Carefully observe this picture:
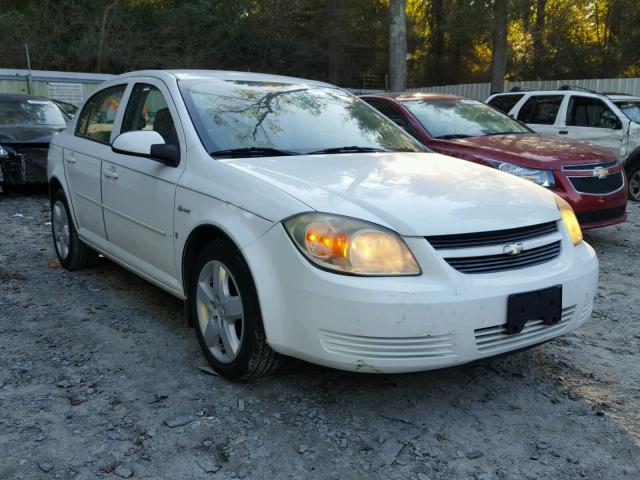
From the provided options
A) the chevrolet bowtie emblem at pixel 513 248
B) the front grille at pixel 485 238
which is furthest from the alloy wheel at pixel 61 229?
the chevrolet bowtie emblem at pixel 513 248

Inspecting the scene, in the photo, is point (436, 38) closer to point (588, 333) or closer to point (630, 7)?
point (630, 7)

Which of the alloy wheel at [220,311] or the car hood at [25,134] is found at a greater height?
the car hood at [25,134]

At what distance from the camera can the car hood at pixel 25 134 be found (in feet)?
28.5

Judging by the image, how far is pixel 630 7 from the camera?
71.6ft

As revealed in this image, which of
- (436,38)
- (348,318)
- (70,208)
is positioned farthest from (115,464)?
(436,38)

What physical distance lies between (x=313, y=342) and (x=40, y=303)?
2.73 m

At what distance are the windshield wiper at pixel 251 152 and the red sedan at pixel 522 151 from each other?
314cm

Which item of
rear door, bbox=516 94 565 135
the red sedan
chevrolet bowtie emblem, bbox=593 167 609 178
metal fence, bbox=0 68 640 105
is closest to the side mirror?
the red sedan

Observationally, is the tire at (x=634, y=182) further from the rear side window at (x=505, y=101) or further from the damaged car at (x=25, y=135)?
the damaged car at (x=25, y=135)

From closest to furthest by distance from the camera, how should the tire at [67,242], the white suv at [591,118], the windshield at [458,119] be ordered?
the tire at [67,242] → the windshield at [458,119] → the white suv at [591,118]

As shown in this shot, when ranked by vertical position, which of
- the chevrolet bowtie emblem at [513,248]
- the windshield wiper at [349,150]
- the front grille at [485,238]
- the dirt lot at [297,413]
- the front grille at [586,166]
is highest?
the windshield wiper at [349,150]

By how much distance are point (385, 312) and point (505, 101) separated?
876 cm

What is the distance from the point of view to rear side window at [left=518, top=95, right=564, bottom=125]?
32.1 feet

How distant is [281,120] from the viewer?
12.3 ft
